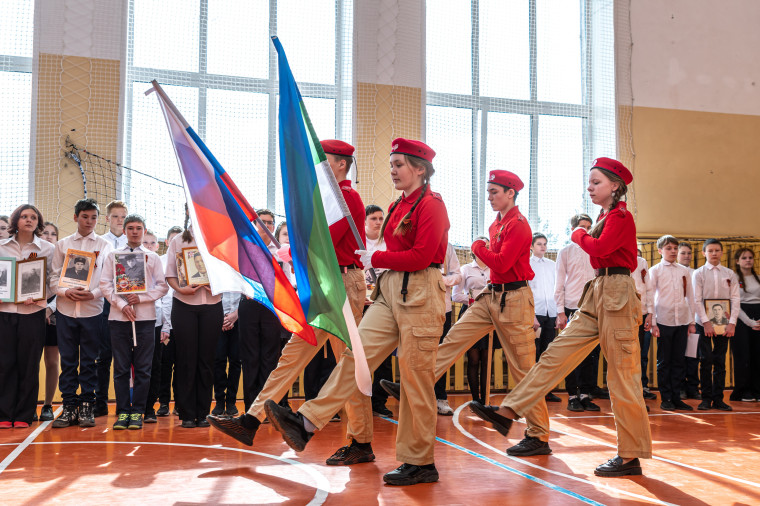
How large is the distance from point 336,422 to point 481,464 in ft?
7.54

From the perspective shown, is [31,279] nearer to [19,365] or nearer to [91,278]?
[91,278]

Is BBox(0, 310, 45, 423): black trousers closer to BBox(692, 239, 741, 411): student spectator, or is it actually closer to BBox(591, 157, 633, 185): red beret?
BBox(591, 157, 633, 185): red beret

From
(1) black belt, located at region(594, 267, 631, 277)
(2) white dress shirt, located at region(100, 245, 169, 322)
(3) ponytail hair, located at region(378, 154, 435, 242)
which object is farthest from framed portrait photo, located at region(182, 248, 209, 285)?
(1) black belt, located at region(594, 267, 631, 277)

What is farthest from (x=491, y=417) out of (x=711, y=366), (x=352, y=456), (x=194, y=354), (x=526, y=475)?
(x=711, y=366)

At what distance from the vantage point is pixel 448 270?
730 centimetres

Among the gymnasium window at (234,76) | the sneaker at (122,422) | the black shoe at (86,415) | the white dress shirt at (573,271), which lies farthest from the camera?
the gymnasium window at (234,76)

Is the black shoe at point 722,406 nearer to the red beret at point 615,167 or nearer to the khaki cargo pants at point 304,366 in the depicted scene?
the red beret at point 615,167

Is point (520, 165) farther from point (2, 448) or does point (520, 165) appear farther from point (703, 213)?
point (2, 448)

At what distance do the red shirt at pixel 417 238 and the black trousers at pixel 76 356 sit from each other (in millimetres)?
3425

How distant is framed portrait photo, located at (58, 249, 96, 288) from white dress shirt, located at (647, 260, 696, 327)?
5890 mm

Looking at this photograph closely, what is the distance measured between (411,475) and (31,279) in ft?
13.5

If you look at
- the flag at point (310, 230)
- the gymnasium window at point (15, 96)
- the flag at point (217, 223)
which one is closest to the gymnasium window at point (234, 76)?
the gymnasium window at point (15, 96)

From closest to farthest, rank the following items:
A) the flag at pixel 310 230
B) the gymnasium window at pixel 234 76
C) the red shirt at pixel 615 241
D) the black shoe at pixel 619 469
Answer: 1. the flag at pixel 310 230
2. the black shoe at pixel 619 469
3. the red shirt at pixel 615 241
4. the gymnasium window at pixel 234 76

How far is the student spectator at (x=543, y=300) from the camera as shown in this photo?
845cm
